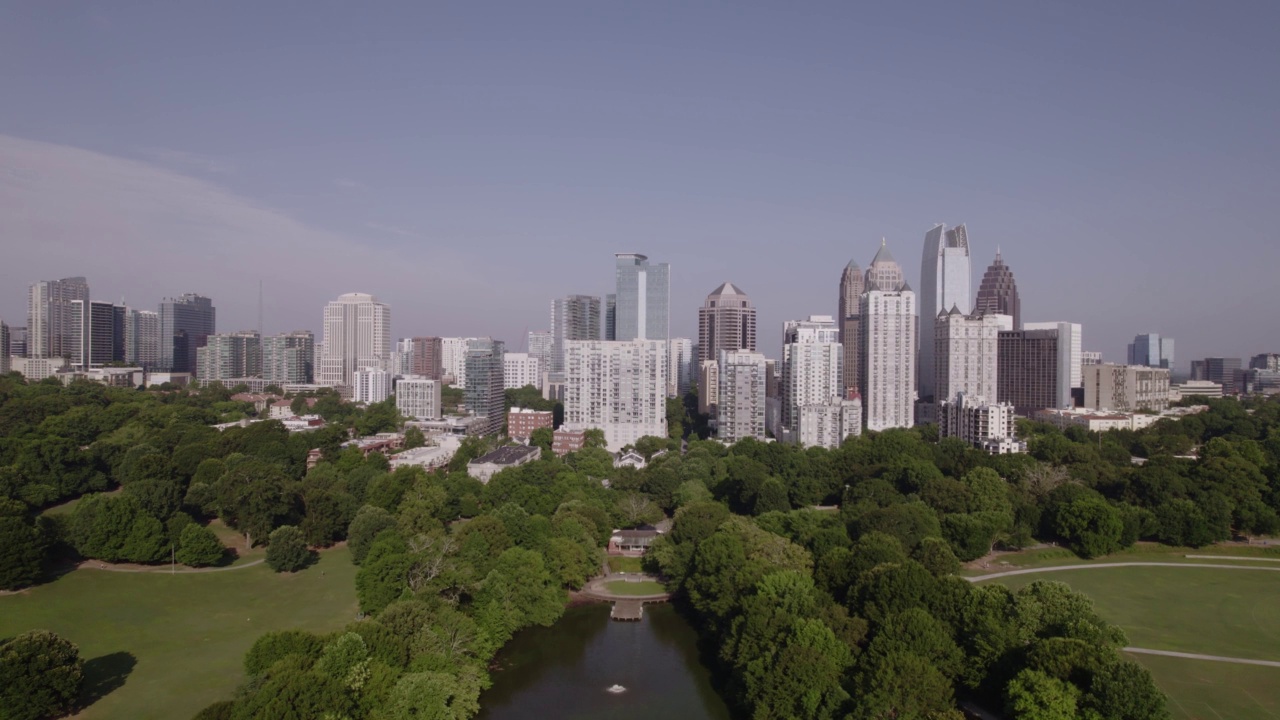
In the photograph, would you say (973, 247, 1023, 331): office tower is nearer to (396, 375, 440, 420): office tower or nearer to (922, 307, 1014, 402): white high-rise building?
(922, 307, 1014, 402): white high-rise building

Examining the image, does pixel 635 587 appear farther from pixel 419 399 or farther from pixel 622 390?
pixel 419 399

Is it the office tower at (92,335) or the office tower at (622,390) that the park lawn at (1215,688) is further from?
the office tower at (92,335)

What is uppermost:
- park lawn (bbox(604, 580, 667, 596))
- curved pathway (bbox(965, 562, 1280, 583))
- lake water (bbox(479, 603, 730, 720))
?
curved pathway (bbox(965, 562, 1280, 583))

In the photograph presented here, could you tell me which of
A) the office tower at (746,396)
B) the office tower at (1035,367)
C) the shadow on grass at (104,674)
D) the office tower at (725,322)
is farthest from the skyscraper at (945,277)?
the shadow on grass at (104,674)

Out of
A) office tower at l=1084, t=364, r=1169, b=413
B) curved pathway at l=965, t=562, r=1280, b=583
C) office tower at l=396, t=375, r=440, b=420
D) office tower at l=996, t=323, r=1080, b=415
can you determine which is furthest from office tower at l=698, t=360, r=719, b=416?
curved pathway at l=965, t=562, r=1280, b=583

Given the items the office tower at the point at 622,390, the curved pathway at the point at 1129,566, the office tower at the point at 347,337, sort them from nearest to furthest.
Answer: the curved pathway at the point at 1129,566 < the office tower at the point at 622,390 < the office tower at the point at 347,337

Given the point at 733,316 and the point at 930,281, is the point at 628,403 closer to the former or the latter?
the point at 733,316

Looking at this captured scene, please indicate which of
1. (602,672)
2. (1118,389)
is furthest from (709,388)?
(602,672)

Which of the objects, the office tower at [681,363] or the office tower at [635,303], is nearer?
the office tower at [635,303]
